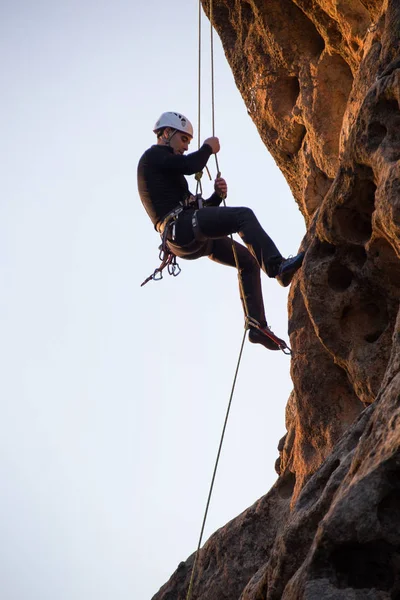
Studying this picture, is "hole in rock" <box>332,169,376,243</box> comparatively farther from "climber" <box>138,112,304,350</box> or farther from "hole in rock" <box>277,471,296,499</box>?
"hole in rock" <box>277,471,296,499</box>

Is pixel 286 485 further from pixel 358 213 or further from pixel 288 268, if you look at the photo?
pixel 358 213

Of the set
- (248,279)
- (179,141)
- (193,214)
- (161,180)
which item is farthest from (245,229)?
(179,141)

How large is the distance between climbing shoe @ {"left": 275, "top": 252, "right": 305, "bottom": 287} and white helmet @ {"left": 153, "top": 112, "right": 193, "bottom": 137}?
2304 millimetres

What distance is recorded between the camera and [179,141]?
9188mm

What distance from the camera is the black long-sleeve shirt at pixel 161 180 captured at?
8703 millimetres

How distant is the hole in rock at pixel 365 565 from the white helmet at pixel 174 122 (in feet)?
19.8

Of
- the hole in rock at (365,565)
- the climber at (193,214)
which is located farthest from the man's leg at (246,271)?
the hole in rock at (365,565)

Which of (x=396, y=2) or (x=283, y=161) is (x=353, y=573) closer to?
(x=396, y=2)

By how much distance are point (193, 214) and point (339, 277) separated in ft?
7.11

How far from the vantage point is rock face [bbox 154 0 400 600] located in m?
3.97

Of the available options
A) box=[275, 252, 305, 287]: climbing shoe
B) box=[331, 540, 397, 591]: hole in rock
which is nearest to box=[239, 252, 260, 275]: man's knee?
box=[275, 252, 305, 287]: climbing shoe

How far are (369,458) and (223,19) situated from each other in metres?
7.18

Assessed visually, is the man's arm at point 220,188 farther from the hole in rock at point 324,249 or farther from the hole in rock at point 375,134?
the hole in rock at point 375,134

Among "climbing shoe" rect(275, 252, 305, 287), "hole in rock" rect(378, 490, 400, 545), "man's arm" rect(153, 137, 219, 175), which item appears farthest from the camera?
"man's arm" rect(153, 137, 219, 175)
